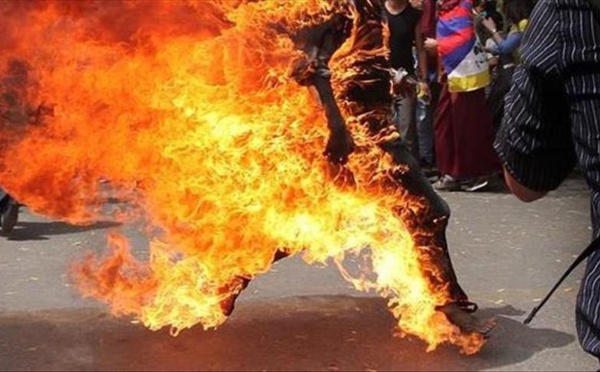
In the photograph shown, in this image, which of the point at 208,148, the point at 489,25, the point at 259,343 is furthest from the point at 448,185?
the point at 208,148

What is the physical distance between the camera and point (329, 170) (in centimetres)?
472

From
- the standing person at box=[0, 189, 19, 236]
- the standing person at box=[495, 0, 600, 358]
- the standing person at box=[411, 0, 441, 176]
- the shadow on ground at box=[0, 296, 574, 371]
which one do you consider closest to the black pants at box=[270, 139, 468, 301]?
the shadow on ground at box=[0, 296, 574, 371]

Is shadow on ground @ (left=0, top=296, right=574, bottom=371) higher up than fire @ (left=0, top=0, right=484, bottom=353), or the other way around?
fire @ (left=0, top=0, right=484, bottom=353)

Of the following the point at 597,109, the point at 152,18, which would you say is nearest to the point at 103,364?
the point at 152,18

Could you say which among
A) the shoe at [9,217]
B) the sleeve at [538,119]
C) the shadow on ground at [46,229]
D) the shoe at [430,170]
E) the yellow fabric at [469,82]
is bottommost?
the shoe at [430,170]

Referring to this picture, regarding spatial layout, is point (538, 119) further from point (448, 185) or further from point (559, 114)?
point (448, 185)

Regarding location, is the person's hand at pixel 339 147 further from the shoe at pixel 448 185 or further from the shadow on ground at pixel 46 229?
the shoe at pixel 448 185

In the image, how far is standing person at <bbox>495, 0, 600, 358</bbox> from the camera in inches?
76.5

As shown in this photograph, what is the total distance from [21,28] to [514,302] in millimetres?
2785

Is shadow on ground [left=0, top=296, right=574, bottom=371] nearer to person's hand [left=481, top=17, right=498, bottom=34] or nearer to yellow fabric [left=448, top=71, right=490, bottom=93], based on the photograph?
yellow fabric [left=448, top=71, right=490, bottom=93]

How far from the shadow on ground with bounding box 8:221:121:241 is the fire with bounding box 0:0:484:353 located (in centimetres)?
247

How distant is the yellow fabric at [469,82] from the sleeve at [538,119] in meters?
6.92

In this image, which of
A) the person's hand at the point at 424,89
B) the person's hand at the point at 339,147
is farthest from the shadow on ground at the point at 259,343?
the person's hand at the point at 424,89

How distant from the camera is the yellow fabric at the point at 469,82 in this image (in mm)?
9000
